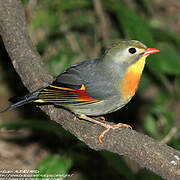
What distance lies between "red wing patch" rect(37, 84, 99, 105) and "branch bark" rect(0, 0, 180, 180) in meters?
0.28

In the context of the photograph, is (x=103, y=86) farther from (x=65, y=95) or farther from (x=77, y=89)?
(x=65, y=95)

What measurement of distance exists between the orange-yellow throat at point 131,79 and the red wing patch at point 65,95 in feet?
1.22

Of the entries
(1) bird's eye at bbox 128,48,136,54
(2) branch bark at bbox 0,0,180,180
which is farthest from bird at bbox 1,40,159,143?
(2) branch bark at bbox 0,0,180,180

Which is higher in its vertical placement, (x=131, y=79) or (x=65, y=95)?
(x=131, y=79)

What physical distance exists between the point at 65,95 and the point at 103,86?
1.54 feet

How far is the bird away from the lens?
159 inches

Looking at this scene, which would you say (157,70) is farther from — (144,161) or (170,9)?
(170,9)

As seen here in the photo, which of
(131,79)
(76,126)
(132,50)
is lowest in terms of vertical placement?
(76,126)

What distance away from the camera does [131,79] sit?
409cm

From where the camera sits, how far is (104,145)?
378cm

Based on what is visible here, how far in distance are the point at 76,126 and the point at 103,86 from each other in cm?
58

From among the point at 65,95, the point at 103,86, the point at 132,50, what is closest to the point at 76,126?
the point at 65,95

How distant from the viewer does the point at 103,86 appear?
4.09m

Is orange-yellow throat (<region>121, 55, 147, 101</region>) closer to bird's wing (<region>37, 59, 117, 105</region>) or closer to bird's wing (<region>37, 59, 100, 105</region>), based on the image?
bird's wing (<region>37, 59, 117, 105</region>)
